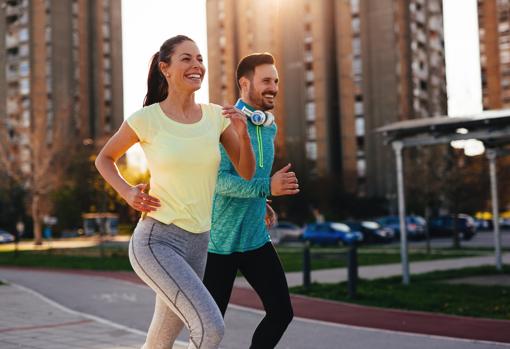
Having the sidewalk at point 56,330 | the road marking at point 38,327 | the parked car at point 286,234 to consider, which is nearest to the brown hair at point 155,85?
the sidewalk at point 56,330

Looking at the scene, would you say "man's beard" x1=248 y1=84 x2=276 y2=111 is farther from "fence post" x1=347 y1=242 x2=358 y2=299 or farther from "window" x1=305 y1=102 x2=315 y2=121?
"window" x1=305 y1=102 x2=315 y2=121

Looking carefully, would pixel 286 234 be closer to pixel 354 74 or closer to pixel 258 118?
pixel 258 118

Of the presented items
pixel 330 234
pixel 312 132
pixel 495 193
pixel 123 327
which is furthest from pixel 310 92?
pixel 123 327

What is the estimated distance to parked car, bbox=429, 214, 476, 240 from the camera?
39.7 m

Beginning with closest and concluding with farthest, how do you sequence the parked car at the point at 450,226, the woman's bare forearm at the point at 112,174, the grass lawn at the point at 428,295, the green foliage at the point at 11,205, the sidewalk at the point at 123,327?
the woman's bare forearm at the point at 112,174, the sidewalk at the point at 123,327, the grass lawn at the point at 428,295, the parked car at the point at 450,226, the green foliage at the point at 11,205

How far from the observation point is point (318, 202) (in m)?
59.5

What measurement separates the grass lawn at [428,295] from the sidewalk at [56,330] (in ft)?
13.8

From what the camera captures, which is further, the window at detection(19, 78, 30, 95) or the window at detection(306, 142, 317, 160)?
the window at detection(19, 78, 30, 95)

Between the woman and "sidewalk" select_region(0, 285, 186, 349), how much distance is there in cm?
376

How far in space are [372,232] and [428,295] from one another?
2556cm

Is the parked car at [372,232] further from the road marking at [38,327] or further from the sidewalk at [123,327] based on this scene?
the road marking at [38,327]

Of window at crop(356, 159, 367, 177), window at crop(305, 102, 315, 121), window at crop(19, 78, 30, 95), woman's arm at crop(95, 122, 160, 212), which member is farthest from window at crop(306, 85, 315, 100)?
woman's arm at crop(95, 122, 160, 212)

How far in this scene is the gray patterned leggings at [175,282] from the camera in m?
3.16

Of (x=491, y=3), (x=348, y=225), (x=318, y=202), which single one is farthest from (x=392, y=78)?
(x=348, y=225)
